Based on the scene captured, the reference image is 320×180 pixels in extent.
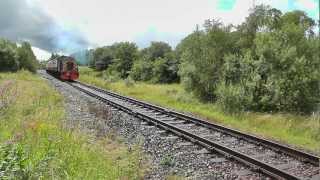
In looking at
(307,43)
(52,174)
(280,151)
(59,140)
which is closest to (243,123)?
(280,151)

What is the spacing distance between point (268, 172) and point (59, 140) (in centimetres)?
441

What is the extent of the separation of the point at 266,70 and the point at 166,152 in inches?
474

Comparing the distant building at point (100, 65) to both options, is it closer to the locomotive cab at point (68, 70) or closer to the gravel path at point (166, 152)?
the locomotive cab at point (68, 70)

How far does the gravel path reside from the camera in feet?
28.9

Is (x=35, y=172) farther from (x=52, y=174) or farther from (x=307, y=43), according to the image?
(x=307, y=43)

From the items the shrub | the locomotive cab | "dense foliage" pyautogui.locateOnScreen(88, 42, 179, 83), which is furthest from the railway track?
"dense foliage" pyautogui.locateOnScreen(88, 42, 179, 83)

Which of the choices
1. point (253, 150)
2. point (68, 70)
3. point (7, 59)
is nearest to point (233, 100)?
point (253, 150)

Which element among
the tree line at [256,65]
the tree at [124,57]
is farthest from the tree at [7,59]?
the tree line at [256,65]

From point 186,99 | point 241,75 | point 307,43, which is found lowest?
point 186,99

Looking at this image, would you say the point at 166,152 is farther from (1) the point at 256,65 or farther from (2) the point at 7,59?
(2) the point at 7,59

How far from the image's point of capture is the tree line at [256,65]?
20359mm

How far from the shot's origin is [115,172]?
818 cm

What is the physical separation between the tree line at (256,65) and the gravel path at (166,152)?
22.9 ft

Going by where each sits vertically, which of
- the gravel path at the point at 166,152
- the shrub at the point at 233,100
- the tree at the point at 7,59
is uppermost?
the tree at the point at 7,59
